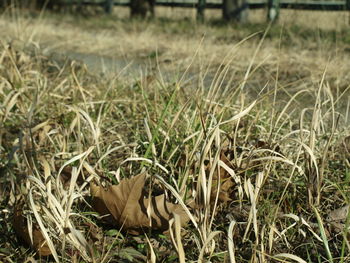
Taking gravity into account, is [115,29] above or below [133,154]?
below

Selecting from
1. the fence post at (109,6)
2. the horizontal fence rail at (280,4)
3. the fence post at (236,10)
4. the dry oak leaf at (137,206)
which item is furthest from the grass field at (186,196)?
the fence post at (109,6)

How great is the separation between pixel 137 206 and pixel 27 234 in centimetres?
34

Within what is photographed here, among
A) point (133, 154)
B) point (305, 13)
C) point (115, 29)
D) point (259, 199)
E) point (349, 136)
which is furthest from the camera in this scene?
point (115, 29)

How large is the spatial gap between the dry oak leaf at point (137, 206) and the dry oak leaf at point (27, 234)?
23cm

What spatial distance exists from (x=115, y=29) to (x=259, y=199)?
742 centimetres

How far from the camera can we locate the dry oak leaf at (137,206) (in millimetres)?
1880

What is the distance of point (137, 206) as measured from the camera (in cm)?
190

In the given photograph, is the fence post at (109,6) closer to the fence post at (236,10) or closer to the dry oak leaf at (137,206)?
the fence post at (236,10)

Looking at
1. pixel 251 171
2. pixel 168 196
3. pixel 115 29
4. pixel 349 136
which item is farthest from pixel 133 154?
pixel 115 29

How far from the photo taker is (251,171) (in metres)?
2.13

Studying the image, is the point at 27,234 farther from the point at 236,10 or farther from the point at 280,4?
the point at 236,10

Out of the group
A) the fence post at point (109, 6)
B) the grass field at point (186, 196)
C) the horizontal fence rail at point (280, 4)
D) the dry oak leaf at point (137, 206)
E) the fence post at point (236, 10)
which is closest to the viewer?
the grass field at point (186, 196)

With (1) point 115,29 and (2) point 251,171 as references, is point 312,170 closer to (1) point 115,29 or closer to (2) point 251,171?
(2) point 251,171

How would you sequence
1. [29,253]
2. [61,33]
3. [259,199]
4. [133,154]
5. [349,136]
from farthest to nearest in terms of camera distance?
[61,33] → [349,136] → [133,154] → [259,199] → [29,253]
